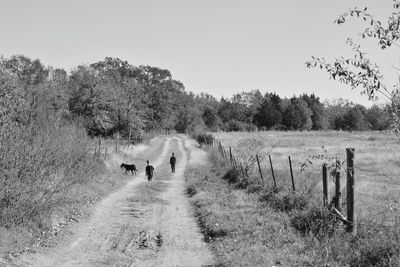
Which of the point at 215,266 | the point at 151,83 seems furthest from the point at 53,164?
the point at 151,83

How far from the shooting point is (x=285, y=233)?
11.6 meters

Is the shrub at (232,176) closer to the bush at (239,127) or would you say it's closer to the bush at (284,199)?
the bush at (284,199)

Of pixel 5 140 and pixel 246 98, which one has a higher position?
pixel 246 98

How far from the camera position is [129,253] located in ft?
36.4

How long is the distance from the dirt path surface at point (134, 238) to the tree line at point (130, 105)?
4.64 meters

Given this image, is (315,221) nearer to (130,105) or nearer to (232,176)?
(232,176)

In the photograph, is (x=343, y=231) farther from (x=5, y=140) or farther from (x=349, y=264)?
(x=5, y=140)

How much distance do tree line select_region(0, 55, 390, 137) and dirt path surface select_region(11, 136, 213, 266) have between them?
4642mm

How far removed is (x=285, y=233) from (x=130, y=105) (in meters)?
42.5

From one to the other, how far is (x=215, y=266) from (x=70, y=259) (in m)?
3.64

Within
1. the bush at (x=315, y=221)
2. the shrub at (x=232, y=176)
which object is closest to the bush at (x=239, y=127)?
the shrub at (x=232, y=176)

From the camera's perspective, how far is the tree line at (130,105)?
2786 cm

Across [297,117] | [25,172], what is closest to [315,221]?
[25,172]

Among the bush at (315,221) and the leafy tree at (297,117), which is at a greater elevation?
the leafy tree at (297,117)
